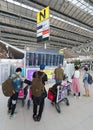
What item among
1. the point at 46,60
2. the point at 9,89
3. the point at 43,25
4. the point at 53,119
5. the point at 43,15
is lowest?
the point at 53,119

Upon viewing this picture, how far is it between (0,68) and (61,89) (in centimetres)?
568

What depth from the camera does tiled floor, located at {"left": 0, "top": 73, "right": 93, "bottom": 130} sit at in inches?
113

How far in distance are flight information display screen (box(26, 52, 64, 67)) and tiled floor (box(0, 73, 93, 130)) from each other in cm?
474

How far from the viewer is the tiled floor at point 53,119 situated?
287cm

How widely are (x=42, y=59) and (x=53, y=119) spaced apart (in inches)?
255

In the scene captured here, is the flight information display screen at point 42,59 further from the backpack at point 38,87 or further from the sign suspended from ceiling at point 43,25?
the backpack at point 38,87

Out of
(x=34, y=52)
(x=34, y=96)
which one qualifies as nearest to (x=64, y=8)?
(x=34, y=52)

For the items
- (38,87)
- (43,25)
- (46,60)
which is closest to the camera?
(38,87)

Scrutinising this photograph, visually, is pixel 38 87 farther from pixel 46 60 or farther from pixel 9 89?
pixel 46 60

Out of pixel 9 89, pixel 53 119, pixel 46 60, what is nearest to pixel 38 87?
pixel 9 89

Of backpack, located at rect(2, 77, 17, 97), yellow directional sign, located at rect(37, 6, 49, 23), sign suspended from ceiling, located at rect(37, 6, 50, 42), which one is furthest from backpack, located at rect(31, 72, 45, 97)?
yellow directional sign, located at rect(37, 6, 49, 23)

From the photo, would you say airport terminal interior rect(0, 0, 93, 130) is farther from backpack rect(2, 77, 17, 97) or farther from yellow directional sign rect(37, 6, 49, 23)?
backpack rect(2, 77, 17, 97)

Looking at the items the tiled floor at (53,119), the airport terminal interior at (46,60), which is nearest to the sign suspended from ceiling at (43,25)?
the airport terminal interior at (46,60)

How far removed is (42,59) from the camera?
9.50 m
